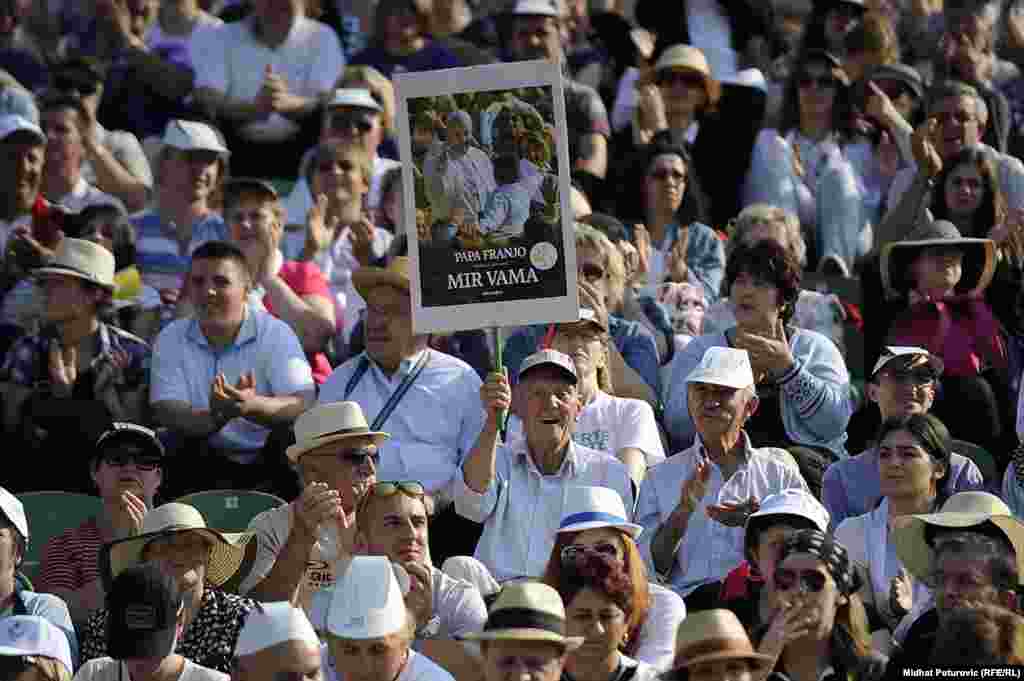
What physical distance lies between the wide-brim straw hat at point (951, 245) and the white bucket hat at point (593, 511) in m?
3.01

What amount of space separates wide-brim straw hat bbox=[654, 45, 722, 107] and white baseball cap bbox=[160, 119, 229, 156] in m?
2.63

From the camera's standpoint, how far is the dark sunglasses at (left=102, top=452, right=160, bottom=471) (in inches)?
454

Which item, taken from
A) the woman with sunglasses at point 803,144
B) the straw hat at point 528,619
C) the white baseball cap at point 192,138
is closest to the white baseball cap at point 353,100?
the white baseball cap at point 192,138

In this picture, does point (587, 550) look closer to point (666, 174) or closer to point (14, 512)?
point (14, 512)

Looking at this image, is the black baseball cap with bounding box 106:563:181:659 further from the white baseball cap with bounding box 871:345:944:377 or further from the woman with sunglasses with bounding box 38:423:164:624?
the white baseball cap with bounding box 871:345:944:377

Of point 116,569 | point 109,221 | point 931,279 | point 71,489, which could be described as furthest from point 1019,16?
point 116,569

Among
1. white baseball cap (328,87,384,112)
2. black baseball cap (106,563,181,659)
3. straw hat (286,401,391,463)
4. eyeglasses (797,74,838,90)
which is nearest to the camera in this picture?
black baseball cap (106,563,181,659)

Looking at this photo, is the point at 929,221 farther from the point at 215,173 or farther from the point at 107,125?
the point at 107,125

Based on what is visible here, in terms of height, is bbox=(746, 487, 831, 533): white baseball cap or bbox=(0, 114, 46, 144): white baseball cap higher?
bbox=(0, 114, 46, 144): white baseball cap

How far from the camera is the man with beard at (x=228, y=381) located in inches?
492

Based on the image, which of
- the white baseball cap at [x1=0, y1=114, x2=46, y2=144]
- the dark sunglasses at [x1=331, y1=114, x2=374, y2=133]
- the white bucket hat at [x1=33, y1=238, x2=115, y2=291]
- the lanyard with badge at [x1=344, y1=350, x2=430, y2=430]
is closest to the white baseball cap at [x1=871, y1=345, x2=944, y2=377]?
the lanyard with badge at [x1=344, y1=350, x2=430, y2=430]

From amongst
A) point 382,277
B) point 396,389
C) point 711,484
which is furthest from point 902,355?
point 382,277

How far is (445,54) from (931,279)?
4738 mm

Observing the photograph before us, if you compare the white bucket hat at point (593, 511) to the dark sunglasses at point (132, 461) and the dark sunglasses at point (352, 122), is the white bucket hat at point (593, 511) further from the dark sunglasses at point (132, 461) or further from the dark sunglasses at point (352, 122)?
the dark sunglasses at point (352, 122)
